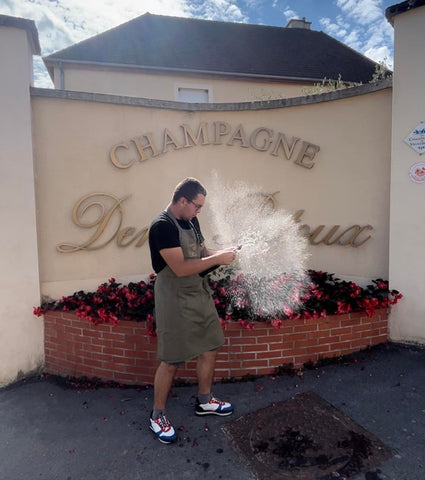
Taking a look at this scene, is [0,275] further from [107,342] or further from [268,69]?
[268,69]

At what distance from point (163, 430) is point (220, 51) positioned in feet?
44.0

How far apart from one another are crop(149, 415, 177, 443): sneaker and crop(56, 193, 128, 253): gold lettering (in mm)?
1952

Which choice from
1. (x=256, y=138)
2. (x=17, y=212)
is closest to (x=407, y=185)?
(x=256, y=138)

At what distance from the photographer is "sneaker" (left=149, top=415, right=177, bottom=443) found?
2.38 meters

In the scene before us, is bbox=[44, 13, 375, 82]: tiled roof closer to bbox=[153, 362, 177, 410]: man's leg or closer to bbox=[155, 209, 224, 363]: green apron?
bbox=[155, 209, 224, 363]: green apron

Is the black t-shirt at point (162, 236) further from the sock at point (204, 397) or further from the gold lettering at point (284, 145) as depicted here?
the gold lettering at point (284, 145)

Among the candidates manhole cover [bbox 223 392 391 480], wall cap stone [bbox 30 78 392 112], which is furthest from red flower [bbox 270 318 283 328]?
wall cap stone [bbox 30 78 392 112]

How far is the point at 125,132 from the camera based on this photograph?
373cm

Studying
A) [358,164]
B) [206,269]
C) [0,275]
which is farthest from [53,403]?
[358,164]

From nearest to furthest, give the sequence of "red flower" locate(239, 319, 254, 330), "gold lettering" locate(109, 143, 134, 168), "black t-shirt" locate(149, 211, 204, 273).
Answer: "black t-shirt" locate(149, 211, 204, 273), "red flower" locate(239, 319, 254, 330), "gold lettering" locate(109, 143, 134, 168)

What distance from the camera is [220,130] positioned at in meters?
3.95

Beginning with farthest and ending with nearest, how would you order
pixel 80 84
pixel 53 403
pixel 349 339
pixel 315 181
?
pixel 80 84 < pixel 315 181 < pixel 349 339 < pixel 53 403

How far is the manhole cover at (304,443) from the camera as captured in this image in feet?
6.87

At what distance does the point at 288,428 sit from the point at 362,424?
545 millimetres
